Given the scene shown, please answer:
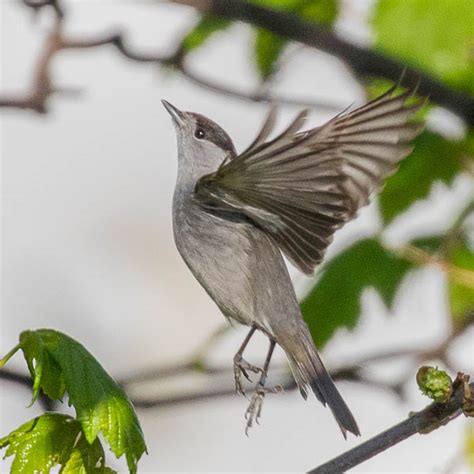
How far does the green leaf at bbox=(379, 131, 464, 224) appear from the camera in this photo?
4.73 metres

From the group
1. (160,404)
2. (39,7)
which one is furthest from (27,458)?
(39,7)

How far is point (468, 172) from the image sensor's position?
4641 mm

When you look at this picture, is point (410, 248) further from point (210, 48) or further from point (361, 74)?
point (210, 48)

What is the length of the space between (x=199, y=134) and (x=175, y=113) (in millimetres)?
135

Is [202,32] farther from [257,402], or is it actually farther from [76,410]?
[76,410]

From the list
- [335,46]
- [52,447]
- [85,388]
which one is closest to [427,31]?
[335,46]

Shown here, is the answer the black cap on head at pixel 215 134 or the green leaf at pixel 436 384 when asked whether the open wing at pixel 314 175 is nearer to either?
the black cap on head at pixel 215 134

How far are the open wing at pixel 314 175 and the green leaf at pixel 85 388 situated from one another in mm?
841

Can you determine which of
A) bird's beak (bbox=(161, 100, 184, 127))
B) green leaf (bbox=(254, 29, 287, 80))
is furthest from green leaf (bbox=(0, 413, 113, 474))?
green leaf (bbox=(254, 29, 287, 80))

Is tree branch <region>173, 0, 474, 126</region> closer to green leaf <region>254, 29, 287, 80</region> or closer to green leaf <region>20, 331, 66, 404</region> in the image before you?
green leaf <region>254, 29, 287, 80</region>

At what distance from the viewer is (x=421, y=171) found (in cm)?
478

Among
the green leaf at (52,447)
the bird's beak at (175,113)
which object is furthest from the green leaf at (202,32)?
the green leaf at (52,447)

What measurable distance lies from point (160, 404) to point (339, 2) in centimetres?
202

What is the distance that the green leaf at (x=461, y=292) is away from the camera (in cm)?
475
